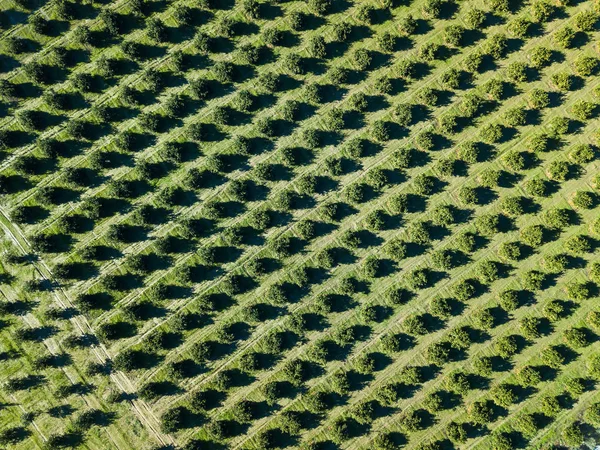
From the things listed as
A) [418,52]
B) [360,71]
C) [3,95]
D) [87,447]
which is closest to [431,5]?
[418,52]

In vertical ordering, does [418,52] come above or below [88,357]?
above

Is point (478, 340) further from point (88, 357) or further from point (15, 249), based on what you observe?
point (15, 249)

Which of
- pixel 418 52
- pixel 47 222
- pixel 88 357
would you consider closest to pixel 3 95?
pixel 47 222

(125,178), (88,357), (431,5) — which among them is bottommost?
(88,357)

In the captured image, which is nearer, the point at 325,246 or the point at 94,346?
the point at 94,346

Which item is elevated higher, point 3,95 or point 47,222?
point 3,95

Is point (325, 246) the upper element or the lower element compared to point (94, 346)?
lower

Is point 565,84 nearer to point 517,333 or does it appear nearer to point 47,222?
point 517,333

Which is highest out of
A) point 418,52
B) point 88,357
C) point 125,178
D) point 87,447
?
point 125,178
